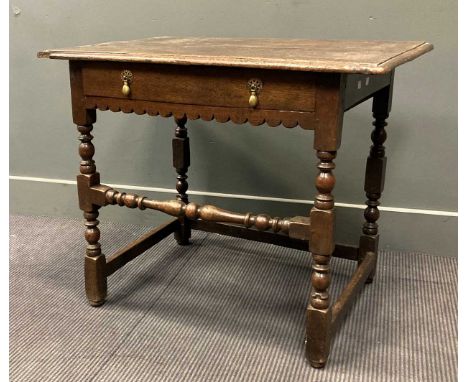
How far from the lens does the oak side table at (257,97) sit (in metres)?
Answer: 1.31

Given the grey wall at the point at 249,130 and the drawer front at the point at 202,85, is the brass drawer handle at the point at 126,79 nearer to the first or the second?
the drawer front at the point at 202,85

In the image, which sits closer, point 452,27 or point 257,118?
point 257,118

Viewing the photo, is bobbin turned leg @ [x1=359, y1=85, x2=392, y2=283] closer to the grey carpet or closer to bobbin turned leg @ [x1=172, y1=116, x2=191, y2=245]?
the grey carpet

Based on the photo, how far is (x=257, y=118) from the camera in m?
1.38

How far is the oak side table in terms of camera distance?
4.28 ft

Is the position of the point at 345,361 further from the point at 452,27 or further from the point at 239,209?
the point at 452,27

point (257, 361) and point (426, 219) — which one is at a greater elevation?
point (426, 219)

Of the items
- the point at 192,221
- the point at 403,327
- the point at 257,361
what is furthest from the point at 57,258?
the point at 403,327

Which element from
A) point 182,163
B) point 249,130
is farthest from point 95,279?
point 249,130

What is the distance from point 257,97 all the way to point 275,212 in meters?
0.94

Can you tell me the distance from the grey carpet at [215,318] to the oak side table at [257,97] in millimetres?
101

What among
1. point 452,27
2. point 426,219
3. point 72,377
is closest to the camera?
point 72,377

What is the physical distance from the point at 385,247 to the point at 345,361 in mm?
749

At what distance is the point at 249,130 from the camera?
2.20m
